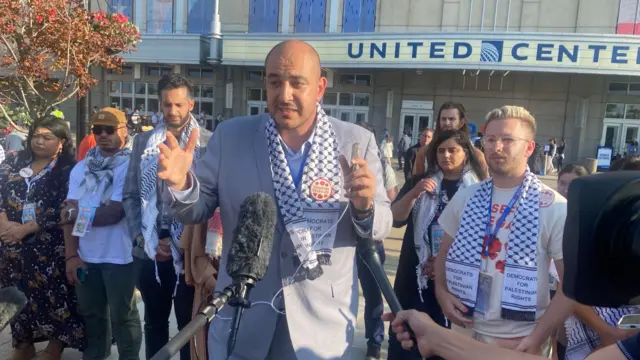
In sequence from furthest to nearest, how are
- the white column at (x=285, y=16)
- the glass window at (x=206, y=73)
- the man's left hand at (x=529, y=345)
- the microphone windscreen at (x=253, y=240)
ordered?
the glass window at (x=206, y=73), the white column at (x=285, y=16), the man's left hand at (x=529, y=345), the microphone windscreen at (x=253, y=240)

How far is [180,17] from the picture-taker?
75.7ft

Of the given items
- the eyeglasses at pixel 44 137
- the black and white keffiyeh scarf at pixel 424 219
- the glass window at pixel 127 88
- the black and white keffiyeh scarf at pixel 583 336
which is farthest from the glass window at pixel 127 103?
the black and white keffiyeh scarf at pixel 583 336

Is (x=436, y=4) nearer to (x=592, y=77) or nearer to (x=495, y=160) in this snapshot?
(x=592, y=77)

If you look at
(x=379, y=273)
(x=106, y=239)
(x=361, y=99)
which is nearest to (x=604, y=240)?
(x=379, y=273)

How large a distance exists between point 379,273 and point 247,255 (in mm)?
405

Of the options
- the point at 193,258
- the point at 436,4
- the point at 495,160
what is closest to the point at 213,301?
the point at 193,258

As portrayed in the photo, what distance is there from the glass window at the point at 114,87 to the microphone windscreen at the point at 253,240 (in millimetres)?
26329

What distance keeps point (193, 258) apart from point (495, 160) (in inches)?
66.7

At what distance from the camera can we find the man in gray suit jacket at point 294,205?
182cm

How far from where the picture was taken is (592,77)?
19.9 m

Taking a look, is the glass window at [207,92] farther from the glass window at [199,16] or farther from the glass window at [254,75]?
the glass window at [199,16]

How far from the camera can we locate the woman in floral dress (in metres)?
3.42

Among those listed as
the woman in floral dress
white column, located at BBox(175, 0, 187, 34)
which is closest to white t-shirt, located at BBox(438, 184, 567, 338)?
→ the woman in floral dress

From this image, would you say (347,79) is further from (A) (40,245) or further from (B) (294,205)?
(B) (294,205)
